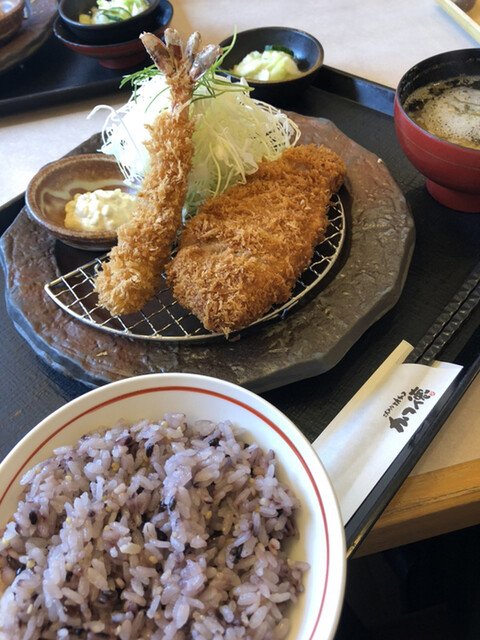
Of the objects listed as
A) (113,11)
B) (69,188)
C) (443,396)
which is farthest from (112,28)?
(443,396)

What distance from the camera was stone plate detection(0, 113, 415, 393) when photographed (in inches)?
56.4

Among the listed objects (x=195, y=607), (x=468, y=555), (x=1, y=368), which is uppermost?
(x=195, y=607)

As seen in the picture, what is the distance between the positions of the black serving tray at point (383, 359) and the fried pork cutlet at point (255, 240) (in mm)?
296

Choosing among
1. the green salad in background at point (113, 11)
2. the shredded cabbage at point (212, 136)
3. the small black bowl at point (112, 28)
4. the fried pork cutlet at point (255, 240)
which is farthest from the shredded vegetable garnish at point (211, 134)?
the green salad in background at point (113, 11)

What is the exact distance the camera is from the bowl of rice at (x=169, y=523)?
831mm

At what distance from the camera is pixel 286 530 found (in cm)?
93

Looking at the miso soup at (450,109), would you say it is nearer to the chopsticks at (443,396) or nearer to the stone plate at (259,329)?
the stone plate at (259,329)

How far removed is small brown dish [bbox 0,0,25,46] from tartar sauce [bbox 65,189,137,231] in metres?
1.34

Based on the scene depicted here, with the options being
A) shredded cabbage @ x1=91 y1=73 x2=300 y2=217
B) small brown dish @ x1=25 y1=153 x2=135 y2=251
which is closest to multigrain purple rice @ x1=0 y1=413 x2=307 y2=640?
small brown dish @ x1=25 y1=153 x2=135 y2=251

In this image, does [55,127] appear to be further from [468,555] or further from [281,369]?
[468,555]

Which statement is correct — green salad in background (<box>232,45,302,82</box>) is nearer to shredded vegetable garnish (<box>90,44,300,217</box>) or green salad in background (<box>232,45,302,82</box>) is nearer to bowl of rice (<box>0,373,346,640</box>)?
shredded vegetable garnish (<box>90,44,300,217</box>)

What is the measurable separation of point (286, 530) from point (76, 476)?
17.0 inches

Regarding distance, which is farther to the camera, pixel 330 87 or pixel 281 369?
pixel 330 87

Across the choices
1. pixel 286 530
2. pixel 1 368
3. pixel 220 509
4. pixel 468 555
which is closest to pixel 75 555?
pixel 220 509
